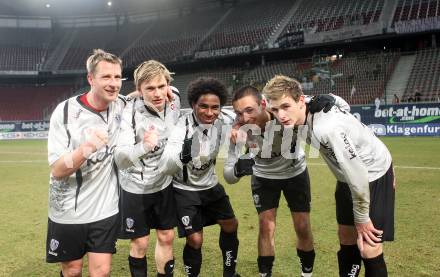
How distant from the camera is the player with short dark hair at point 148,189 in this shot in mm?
4496

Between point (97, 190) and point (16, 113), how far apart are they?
4619 centimetres

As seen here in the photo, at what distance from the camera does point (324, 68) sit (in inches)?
1253

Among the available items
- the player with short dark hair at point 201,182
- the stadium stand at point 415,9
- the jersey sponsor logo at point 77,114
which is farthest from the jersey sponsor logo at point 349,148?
the stadium stand at point 415,9

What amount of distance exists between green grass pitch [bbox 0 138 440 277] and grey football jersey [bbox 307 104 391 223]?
5.33 feet

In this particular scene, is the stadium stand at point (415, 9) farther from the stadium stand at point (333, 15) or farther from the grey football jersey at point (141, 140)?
the grey football jersey at point (141, 140)

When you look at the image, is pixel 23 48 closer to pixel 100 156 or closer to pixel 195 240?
pixel 195 240

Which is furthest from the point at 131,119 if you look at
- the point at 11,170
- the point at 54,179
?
the point at 11,170

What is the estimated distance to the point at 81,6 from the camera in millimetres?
48969

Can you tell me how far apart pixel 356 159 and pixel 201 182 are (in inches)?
75.2

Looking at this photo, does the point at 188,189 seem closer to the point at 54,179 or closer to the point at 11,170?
the point at 54,179

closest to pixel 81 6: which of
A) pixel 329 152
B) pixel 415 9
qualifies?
pixel 415 9

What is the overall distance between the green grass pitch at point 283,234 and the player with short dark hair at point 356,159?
50.1 inches

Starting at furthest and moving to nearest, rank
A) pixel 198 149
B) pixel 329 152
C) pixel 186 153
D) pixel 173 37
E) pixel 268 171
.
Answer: pixel 173 37, pixel 268 171, pixel 198 149, pixel 186 153, pixel 329 152

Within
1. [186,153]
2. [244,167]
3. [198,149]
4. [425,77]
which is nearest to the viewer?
[186,153]
